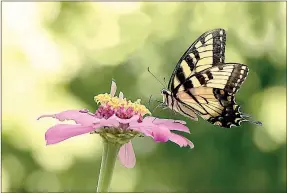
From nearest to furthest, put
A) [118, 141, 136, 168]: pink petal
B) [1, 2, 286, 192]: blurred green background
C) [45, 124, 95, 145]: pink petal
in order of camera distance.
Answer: [45, 124, 95, 145]: pink petal < [118, 141, 136, 168]: pink petal < [1, 2, 286, 192]: blurred green background

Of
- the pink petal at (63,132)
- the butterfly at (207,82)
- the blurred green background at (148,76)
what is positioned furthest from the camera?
the blurred green background at (148,76)

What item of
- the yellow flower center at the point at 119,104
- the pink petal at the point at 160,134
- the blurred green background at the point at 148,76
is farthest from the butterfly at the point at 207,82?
the blurred green background at the point at 148,76

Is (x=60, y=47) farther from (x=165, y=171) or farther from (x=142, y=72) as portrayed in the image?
(x=165, y=171)

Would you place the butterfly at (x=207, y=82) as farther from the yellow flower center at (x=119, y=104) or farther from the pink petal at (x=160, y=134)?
the pink petal at (x=160, y=134)

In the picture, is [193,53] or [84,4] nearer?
[193,53]

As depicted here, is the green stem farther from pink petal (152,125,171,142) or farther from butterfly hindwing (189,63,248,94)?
butterfly hindwing (189,63,248,94)

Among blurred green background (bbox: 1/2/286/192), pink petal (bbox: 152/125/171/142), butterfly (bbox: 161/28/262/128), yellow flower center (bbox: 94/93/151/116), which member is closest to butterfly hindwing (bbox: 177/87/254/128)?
butterfly (bbox: 161/28/262/128)

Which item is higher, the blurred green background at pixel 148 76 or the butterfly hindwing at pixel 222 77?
the blurred green background at pixel 148 76

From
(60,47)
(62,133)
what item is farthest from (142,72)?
(62,133)
